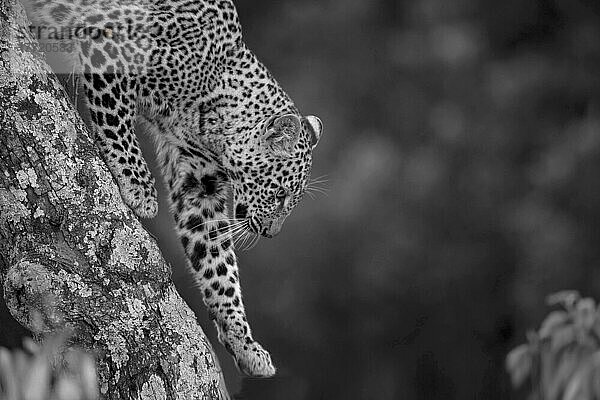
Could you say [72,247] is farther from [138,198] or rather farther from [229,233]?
[229,233]

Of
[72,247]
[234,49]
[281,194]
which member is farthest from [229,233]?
[72,247]

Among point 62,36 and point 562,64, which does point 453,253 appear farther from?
point 62,36

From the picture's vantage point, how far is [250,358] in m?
5.16

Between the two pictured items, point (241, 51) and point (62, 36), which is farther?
point (241, 51)

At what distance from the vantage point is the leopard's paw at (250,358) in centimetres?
513

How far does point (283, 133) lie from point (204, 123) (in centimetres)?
39

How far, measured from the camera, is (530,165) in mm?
12062

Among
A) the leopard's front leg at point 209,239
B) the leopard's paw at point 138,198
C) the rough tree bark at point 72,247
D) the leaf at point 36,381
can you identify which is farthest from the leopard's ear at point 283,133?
the leaf at point 36,381

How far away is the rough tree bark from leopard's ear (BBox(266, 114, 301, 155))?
144 centimetres

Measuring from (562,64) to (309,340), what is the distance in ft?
13.8

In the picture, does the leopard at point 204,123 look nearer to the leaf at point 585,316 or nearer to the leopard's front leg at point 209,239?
the leopard's front leg at point 209,239

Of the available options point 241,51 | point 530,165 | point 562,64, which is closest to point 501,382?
point 530,165

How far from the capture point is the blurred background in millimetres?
11609

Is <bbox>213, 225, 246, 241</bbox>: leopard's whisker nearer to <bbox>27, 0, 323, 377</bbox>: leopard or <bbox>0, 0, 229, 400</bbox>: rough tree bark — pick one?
<bbox>27, 0, 323, 377</bbox>: leopard
